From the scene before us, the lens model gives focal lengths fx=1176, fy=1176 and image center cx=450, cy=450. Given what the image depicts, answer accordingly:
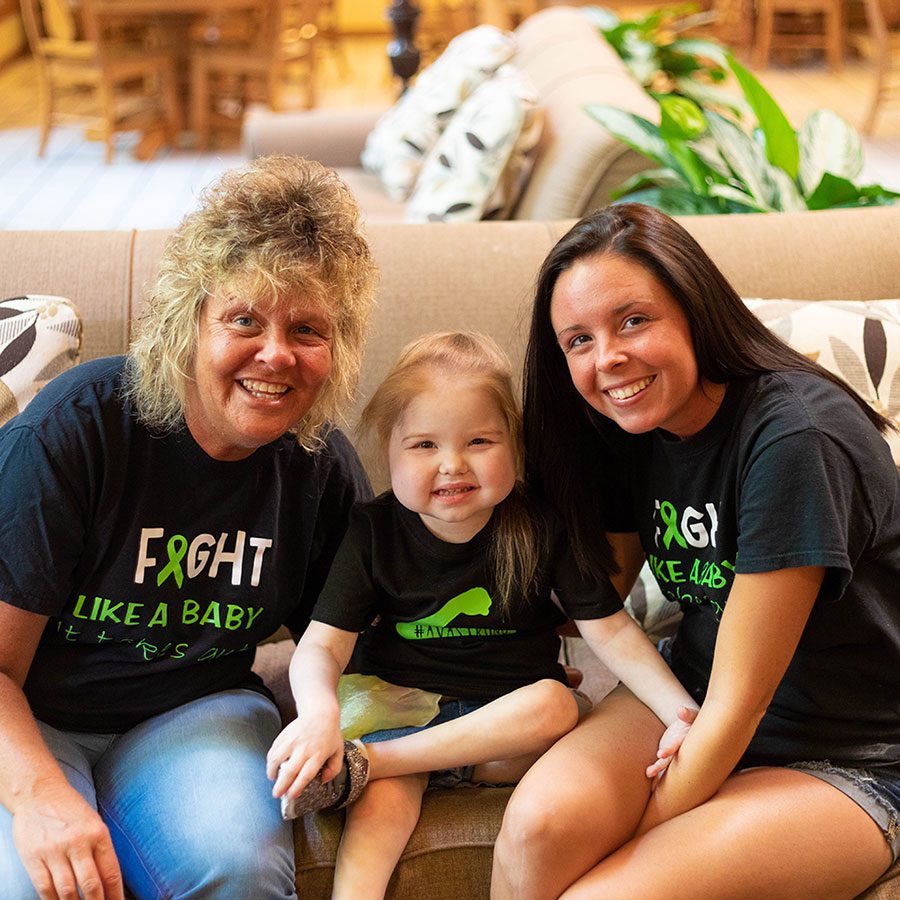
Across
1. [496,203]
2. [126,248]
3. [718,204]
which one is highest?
[126,248]

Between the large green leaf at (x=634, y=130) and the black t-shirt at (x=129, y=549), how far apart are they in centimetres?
131

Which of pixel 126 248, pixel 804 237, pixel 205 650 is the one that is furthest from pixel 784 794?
pixel 126 248

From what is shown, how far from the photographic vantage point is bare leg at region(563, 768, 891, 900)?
1.30 meters

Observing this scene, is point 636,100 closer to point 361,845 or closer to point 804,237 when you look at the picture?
point 804,237

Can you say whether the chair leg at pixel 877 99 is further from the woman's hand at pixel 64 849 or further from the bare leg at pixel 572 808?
the woman's hand at pixel 64 849

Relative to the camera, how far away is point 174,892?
132cm

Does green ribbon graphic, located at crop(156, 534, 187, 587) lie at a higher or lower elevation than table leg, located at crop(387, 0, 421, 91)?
higher

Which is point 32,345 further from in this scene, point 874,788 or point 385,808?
point 874,788

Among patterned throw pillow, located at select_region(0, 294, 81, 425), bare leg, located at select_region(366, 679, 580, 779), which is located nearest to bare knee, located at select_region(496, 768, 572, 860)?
bare leg, located at select_region(366, 679, 580, 779)

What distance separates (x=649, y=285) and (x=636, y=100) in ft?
5.64

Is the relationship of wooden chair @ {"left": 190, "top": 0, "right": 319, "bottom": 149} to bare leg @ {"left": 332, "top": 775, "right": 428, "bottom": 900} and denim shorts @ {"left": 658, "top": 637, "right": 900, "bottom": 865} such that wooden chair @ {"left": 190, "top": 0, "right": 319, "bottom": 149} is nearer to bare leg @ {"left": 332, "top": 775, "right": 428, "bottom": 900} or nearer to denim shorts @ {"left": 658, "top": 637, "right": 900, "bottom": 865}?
bare leg @ {"left": 332, "top": 775, "right": 428, "bottom": 900}

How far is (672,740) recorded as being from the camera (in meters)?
1.41

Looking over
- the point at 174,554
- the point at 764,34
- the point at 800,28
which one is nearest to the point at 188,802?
the point at 174,554

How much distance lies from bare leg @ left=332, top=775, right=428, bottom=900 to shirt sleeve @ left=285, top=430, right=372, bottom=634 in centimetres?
30
